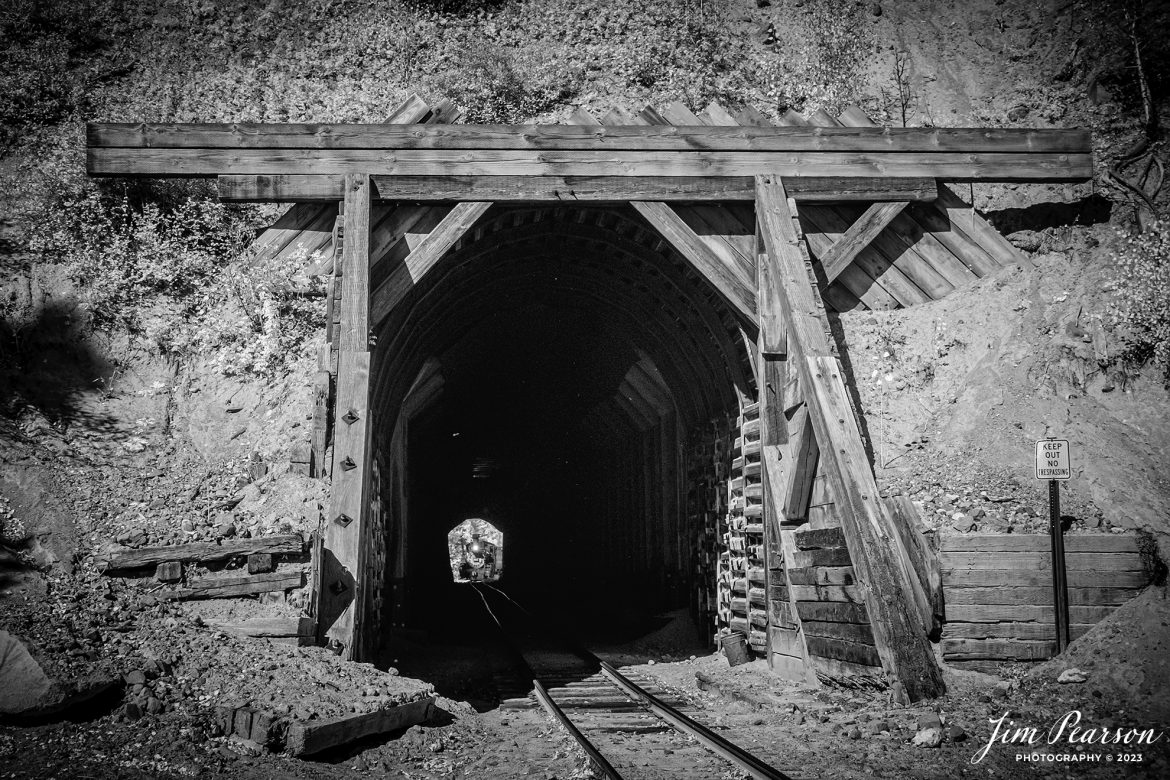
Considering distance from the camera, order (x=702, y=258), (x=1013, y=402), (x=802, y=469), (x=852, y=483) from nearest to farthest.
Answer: (x=852, y=483)
(x=802, y=469)
(x=1013, y=402)
(x=702, y=258)

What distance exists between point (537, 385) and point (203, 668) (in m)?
12.1

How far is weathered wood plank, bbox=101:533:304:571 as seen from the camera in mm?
7906

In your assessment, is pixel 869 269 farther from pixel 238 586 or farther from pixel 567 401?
pixel 567 401

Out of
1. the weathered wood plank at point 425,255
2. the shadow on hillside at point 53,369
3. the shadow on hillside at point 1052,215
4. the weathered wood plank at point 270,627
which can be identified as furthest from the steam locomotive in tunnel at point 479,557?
the weathered wood plank at point 270,627

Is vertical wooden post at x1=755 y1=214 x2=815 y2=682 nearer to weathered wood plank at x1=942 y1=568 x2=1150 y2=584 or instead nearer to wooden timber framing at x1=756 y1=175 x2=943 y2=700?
wooden timber framing at x1=756 y1=175 x2=943 y2=700

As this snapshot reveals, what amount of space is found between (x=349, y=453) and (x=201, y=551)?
5.00ft

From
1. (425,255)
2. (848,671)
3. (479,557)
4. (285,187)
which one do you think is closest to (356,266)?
(425,255)

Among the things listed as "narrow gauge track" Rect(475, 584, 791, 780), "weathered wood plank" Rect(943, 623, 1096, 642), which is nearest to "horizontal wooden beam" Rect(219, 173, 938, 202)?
"weathered wood plank" Rect(943, 623, 1096, 642)

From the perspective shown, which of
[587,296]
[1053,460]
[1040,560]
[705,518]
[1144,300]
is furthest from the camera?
[587,296]

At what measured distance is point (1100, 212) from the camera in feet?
37.3

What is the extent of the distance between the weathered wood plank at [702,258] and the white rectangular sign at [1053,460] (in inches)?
137

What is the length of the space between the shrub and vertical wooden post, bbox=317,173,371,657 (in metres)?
7.73

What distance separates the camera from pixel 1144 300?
31.7 feet

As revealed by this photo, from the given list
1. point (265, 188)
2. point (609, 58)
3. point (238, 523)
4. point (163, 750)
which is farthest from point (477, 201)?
point (609, 58)
